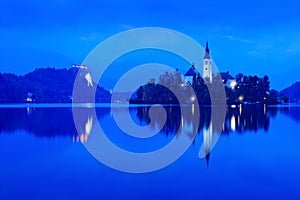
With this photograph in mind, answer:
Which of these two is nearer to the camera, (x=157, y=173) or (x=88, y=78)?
(x=157, y=173)

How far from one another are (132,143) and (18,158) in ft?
13.0

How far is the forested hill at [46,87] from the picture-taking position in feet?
312

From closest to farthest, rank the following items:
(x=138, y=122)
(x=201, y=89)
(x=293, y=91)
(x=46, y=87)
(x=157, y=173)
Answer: (x=157, y=173) < (x=138, y=122) < (x=201, y=89) < (x=46, y=87) < (x=293, y=91)

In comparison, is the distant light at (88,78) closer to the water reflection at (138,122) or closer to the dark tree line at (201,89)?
the dark tree line at (201,89)

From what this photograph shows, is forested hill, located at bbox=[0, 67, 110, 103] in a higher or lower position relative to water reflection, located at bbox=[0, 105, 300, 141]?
higher

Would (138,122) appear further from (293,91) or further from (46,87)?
(293,91)

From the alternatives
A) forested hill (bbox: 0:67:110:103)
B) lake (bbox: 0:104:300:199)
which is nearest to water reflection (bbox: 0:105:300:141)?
lake (bbox: 0:104:300:199)

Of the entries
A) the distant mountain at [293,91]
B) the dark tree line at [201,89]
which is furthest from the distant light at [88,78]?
the distant mountain at [293,91]

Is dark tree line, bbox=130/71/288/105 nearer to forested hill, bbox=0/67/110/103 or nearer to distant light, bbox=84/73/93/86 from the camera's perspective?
distant light, bbox=84/73/93/86

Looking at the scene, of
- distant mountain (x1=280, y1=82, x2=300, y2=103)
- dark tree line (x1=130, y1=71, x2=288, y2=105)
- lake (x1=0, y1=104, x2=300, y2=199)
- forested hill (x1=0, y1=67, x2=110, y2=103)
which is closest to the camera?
lake (x1=0, y1=104, x2=300, y2=199)

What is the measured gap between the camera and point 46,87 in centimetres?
11588

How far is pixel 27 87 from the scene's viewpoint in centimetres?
10400

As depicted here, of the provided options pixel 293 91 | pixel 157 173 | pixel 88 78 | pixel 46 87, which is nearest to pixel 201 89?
pixel 88 78

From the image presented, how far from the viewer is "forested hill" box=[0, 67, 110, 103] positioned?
95125mm
